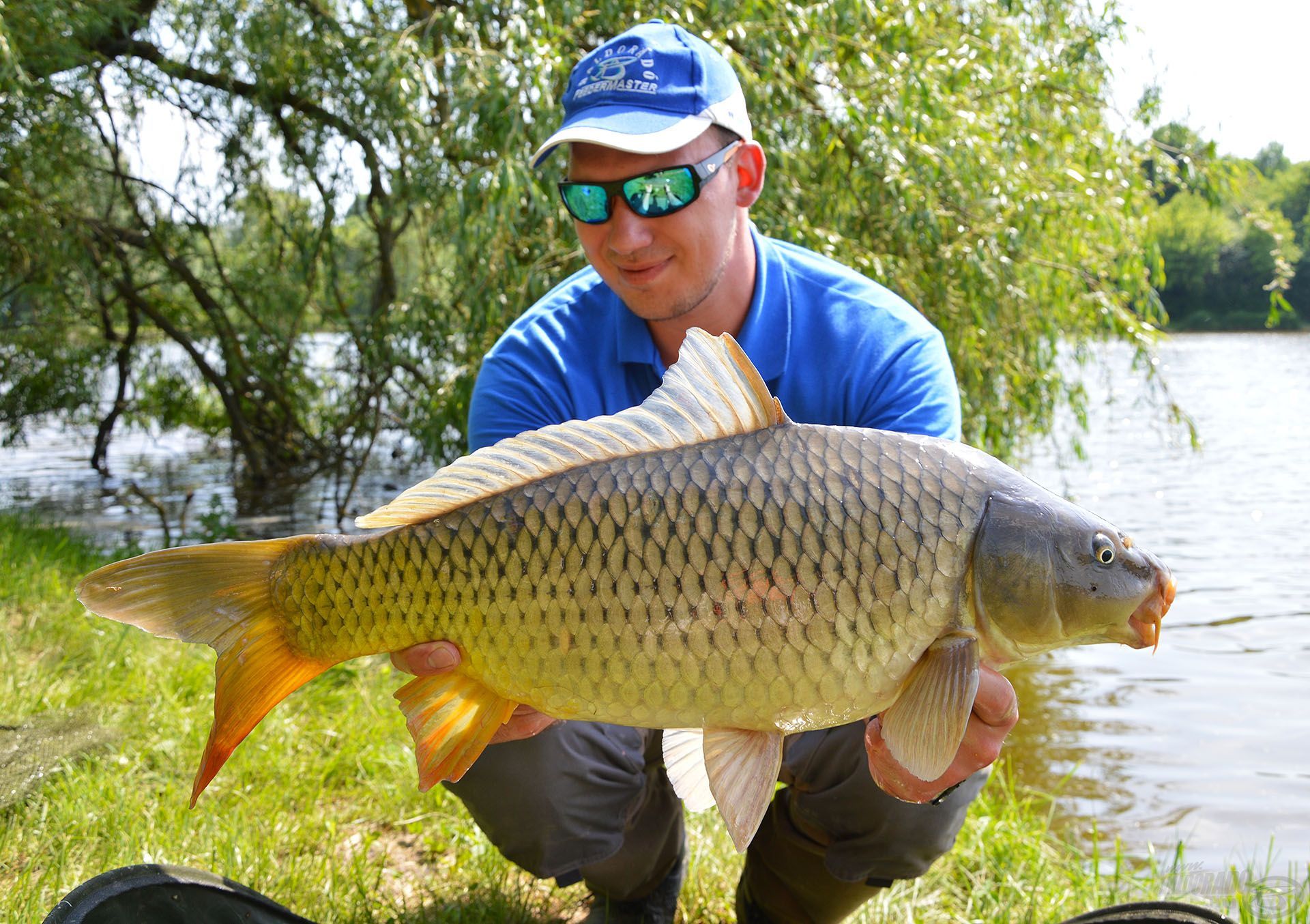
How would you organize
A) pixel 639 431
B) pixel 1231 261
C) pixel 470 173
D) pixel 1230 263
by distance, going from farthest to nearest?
pixel 1231 261
pixel 1230 263
pixel 470 173
pixel 639 431

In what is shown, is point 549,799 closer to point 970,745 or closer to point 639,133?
point 970,745

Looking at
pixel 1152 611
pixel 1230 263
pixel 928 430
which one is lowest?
pixel 1230 263

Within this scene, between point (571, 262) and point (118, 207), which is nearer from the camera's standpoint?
point (571, 262)

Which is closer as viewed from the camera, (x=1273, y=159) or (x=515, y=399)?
(x=515, y=399)

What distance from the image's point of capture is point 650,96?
1.86 metres

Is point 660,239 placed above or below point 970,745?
above

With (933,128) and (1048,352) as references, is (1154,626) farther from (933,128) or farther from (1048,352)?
(1048,352)

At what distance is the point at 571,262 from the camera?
3.77 meters

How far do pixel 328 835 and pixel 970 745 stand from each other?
1.26m

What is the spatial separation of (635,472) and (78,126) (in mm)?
5235

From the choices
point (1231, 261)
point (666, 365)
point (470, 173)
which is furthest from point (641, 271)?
point (1231, 261)

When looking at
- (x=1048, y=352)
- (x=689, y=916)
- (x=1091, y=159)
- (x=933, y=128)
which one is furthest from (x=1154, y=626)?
(x=1091, y=159)

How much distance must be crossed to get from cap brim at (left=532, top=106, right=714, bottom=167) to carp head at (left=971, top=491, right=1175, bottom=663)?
91 centimetres

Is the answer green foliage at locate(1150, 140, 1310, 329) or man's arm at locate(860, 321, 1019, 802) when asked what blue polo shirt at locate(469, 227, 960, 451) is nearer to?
man's arm at locate(860, 321, 1019, 802)
